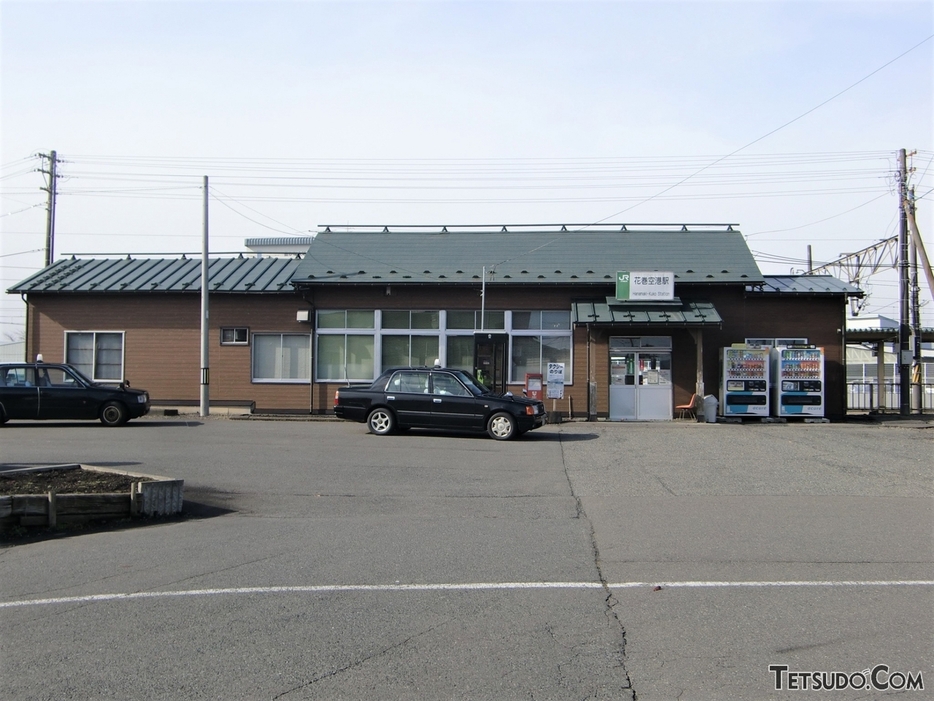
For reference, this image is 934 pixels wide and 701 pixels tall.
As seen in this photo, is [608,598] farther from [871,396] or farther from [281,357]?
[871,396]

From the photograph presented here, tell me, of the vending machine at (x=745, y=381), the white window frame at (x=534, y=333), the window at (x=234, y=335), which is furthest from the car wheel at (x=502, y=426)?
the window at (x=234, y=335)

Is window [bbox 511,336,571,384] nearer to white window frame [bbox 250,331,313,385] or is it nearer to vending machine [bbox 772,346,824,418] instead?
vending machine [bbox 772,346,824,418]

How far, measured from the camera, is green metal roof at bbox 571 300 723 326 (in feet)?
73.8

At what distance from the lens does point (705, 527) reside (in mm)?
9281

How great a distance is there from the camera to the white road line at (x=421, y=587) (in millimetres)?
6457

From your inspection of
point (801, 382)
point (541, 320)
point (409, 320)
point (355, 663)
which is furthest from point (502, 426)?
point (355, 663)

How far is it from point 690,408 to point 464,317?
706cm

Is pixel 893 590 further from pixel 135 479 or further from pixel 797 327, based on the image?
pixel 797 327

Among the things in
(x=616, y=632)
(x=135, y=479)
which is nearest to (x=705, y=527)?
(x=616, y=632)

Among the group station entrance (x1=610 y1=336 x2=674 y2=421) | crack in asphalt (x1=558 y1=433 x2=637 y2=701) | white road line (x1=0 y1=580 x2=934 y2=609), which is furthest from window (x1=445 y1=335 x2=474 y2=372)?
white road line (x1=0 y1=580 x2=934 y2=609)

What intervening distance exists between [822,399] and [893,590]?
17.1 meters

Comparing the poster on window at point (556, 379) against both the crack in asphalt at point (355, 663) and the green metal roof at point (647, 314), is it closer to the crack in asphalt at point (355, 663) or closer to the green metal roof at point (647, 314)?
the green metal roof at point (647, 314)

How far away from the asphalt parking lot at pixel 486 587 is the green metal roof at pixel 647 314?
889 cm

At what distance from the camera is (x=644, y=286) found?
23.1 metres
